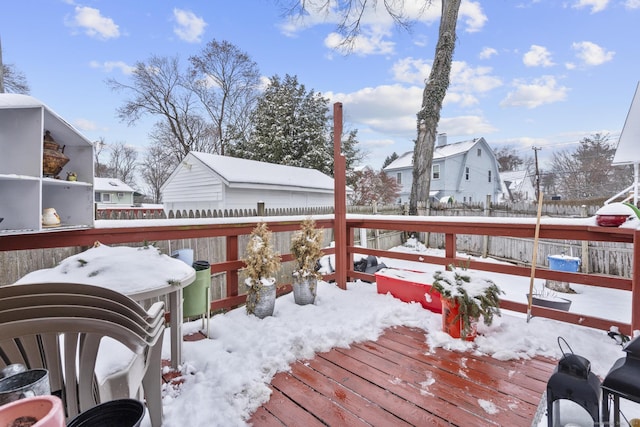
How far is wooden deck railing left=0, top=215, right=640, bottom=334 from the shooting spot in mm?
2055

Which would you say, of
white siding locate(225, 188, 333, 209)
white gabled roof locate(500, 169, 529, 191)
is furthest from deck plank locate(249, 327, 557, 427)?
white gabled roof locate(500, 169, 529, 191)

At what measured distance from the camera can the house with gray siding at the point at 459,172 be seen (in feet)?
54.3

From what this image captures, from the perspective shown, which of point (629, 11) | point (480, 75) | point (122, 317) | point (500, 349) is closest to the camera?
point (122, 317)

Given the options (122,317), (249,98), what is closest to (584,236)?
(122,317)

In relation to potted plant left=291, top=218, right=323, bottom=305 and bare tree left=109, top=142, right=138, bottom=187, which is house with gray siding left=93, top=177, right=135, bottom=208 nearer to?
bare tree left=109, top=142, right=138, bottom=187

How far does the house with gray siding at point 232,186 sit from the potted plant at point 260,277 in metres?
6.36

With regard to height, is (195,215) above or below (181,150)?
Result: below

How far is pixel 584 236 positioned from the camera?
7.75 ft

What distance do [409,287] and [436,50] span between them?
656 centimetres

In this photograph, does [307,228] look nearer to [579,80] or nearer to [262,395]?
[262,395]

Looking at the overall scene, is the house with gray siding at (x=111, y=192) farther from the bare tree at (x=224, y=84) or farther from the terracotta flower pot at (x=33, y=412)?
the terracotta flower pot at (x=33, y=412)

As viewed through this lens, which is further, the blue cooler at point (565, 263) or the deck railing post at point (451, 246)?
the blue cooler at point (565, 263)

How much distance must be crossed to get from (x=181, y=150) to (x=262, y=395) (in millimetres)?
16419

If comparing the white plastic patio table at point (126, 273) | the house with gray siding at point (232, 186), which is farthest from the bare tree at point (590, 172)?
the white plastic patio table at point (126, 273)
